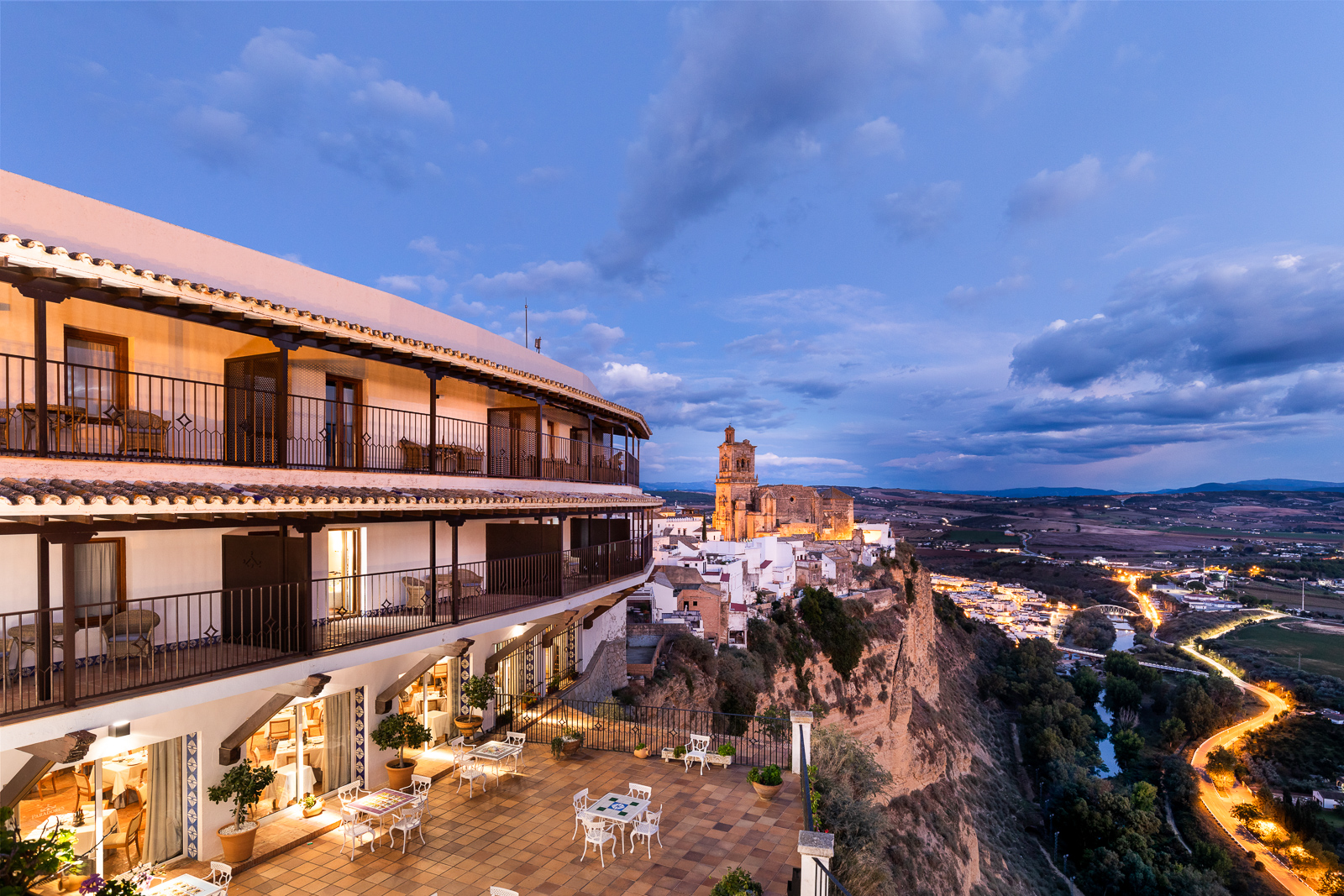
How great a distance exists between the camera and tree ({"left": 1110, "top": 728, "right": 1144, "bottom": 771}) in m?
60.5

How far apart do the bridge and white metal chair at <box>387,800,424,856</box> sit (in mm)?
92678

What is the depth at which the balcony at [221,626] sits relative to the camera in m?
7.49

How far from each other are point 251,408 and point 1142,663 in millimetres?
101443

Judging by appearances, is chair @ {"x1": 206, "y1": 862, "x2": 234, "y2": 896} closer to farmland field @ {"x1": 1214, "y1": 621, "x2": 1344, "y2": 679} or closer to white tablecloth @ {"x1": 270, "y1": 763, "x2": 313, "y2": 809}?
white tablecloth @ {"x1": 270, "y1": 763, "x2": 313, "y2": 809}

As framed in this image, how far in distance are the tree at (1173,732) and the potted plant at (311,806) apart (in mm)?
78604

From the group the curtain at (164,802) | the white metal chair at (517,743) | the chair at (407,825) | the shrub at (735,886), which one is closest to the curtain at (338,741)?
the chair at (407,825)

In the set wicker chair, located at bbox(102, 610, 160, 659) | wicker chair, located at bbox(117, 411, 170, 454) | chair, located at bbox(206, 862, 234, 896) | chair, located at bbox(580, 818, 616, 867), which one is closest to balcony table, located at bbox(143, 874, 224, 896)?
chair, located at bbox(206, 862, 234, 896)

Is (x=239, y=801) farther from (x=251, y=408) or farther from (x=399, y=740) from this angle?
(x=251, y=408)

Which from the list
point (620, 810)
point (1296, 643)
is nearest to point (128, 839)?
point (620, 810)

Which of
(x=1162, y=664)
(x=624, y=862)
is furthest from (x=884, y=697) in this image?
(x=1162, y=664)


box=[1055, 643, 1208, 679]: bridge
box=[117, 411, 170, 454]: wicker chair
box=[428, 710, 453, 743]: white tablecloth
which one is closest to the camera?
box=[117, 411, 170, 454]: wicker chair

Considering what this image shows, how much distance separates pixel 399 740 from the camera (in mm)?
12234

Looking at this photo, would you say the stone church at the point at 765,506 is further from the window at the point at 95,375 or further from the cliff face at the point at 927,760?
the window at the point at 95,375

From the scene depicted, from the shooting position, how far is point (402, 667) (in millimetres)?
13266
